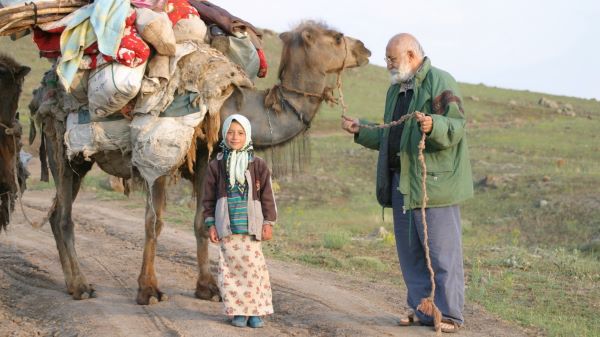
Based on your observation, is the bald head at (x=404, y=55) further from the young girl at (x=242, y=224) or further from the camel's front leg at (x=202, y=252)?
the camel's front leg at (x=202, y=252)

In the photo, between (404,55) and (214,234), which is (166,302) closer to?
(214,234)

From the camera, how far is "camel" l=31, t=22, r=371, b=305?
8047 mm

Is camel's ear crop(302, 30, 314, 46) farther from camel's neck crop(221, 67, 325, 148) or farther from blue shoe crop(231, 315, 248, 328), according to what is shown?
blue shoe crop(231, 315, 248, 328)

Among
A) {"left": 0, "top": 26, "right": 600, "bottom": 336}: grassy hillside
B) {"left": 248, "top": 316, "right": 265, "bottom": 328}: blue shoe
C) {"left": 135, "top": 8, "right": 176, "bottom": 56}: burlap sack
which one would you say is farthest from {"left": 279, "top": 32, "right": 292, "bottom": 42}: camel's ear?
{"left": 248, "top": 316, "right": 265, "bottom": 328}: blue shoe

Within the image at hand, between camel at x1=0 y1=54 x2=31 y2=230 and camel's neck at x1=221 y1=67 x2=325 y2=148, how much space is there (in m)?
2.28

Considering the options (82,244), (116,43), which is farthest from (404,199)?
(82,244)

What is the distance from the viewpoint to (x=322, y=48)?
8.30 m

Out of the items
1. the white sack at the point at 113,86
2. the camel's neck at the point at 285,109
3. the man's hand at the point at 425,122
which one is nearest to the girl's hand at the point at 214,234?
the camel's neck at the point at 285,109

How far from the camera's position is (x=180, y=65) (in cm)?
795

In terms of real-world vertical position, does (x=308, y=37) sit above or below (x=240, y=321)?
above

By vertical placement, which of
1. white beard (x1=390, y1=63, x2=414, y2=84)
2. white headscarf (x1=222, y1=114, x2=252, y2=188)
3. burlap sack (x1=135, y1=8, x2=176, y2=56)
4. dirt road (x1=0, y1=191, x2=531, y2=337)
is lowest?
dirt road (x1=0, y1=191, x2=531, y2=337)

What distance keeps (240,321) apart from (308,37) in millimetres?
2819

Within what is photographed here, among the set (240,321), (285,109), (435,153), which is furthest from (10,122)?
(435,153)

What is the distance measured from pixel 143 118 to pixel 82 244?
156 inches
